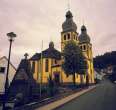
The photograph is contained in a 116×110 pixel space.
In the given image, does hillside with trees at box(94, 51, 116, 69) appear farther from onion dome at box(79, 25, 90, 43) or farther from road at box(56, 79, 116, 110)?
road at box(56, 79, 116, 110)

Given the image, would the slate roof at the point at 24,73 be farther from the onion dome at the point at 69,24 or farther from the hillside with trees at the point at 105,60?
the hillside with trees at the point at 105,60

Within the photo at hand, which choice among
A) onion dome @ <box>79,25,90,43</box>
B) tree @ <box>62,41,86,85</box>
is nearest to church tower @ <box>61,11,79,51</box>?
onion dome @ <box>79,25,90,43</box>

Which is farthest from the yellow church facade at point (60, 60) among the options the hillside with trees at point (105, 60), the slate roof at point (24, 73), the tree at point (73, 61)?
the hillside with trees at point (105, 60)

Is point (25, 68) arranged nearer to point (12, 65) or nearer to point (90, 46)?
point (12, 65)

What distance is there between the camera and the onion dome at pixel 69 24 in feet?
187

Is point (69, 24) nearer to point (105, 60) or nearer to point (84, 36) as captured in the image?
point (84, 36)

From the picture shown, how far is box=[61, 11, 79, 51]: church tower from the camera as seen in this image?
56.6m

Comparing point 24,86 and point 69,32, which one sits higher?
point 69,32

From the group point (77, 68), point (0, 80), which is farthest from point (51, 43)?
point (0, 80)

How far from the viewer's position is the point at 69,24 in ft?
189

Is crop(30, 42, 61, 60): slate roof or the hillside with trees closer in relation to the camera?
crop(30, 42, 61, 60): slate roof

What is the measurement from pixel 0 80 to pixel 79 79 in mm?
26281

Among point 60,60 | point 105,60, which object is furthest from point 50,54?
point 105,60

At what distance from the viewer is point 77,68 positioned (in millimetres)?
43750
